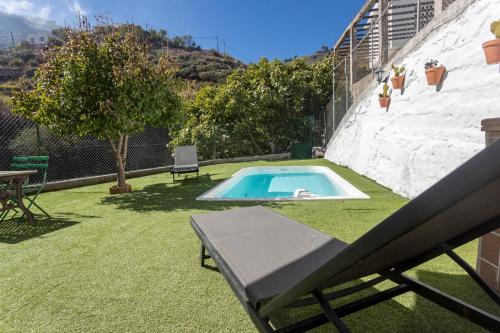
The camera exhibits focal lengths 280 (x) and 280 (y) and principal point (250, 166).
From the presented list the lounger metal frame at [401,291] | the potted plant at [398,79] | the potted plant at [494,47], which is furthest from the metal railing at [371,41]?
the lounger metal frame at [401,291]

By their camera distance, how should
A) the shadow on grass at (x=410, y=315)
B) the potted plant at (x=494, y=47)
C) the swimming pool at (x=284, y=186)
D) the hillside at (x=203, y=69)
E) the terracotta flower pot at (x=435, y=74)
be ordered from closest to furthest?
the shadow on grass at (x=410, y=315), the potted plant at (x=494, y=47), the terracotta flower pot at (x=435, y=74), the swimming pool at (x=284, y=186), the hillside at (x=203, y=69)

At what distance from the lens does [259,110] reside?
48.6 ft

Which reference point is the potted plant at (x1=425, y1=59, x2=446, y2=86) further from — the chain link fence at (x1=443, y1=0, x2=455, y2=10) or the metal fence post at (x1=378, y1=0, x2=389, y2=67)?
the metal fence post at (x1=378, y1=0, x2=389, y2=67)

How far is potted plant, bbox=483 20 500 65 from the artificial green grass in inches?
92.8

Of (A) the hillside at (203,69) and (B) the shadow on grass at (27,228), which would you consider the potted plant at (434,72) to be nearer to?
(B) the shadow on grass at (27,228)

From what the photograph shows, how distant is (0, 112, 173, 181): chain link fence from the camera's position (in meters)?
7.83

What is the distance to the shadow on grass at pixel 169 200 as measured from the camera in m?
5.16

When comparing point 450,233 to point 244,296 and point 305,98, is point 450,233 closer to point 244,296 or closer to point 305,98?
point 244,296

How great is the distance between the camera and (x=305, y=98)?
53.9 feet

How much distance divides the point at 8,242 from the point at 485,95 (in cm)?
653

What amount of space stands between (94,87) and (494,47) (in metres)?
7.11

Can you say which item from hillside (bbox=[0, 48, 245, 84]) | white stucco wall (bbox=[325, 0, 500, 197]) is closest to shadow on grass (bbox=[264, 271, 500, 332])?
white stucco wall (bbox=[325, 0, 500, 197])

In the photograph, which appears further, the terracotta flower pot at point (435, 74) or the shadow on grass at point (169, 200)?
the shadow on grass at point (169, 200)

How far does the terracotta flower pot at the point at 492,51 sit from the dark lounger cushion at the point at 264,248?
3.42 m
